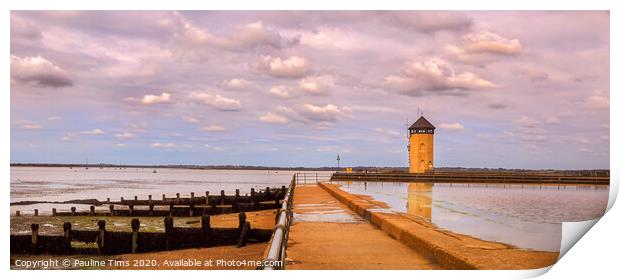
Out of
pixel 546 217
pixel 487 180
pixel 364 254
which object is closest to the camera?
pixel 364 254

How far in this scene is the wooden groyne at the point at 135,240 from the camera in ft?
51.7

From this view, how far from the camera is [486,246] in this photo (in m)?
8.12

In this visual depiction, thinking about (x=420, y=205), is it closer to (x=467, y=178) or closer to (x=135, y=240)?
(x=135, y=240)

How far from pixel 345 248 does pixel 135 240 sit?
9.07 m

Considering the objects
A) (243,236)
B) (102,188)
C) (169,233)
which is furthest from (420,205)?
(102,188)

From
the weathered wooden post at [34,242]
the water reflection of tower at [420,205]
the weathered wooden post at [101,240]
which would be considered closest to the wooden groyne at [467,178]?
the water reflection of tower at [420,205]

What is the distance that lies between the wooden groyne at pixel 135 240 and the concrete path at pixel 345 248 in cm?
470

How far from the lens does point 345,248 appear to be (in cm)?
852
